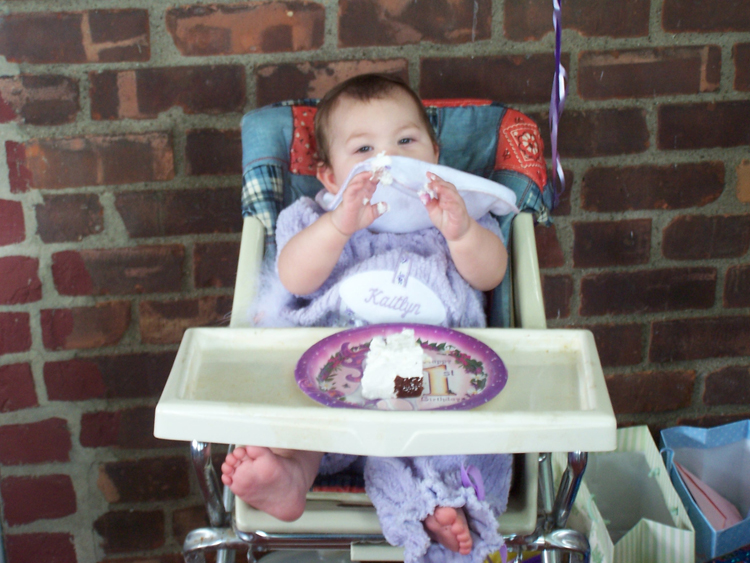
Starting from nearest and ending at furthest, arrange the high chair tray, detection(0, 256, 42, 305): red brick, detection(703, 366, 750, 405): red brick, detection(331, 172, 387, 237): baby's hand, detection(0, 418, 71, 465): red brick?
1. the high chair tray
2. detection(331, 172, 387, 237): baby's hand
3. detection(0, 256, 42, 305): red brick
4. detection(0, 418, 71, 465): red brick
5. detection(703, 366, 750, 405): red brick

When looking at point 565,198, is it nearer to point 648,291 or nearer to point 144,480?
point 648,291

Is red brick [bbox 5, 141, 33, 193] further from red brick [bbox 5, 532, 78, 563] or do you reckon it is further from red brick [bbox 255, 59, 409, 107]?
red brick [bbox 5, 532, 78, 563]

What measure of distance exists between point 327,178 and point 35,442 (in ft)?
2.59

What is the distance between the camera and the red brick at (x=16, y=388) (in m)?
1.27

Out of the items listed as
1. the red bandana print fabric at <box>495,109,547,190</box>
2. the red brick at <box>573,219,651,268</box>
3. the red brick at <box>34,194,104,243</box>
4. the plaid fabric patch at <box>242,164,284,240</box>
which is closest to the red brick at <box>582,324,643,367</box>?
the red brick at <box>573,219,651,268</box>

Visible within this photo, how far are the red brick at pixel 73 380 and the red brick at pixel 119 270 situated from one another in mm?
141

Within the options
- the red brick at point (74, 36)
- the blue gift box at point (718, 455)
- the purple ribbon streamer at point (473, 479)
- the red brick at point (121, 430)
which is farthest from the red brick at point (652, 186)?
the red brick at point (121, 430)

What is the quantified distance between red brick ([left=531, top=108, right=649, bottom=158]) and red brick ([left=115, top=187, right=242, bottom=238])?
557 millimetres

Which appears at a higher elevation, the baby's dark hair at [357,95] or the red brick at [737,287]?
the baby's dark hair at [357,95]

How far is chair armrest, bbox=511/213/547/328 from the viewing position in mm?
889

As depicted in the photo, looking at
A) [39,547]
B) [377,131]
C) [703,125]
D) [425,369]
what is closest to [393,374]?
[425,369]

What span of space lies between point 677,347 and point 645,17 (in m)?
0.63

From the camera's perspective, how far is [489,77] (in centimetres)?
118

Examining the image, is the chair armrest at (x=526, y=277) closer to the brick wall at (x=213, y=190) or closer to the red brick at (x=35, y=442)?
the brick wall at (x=213, y=190)
